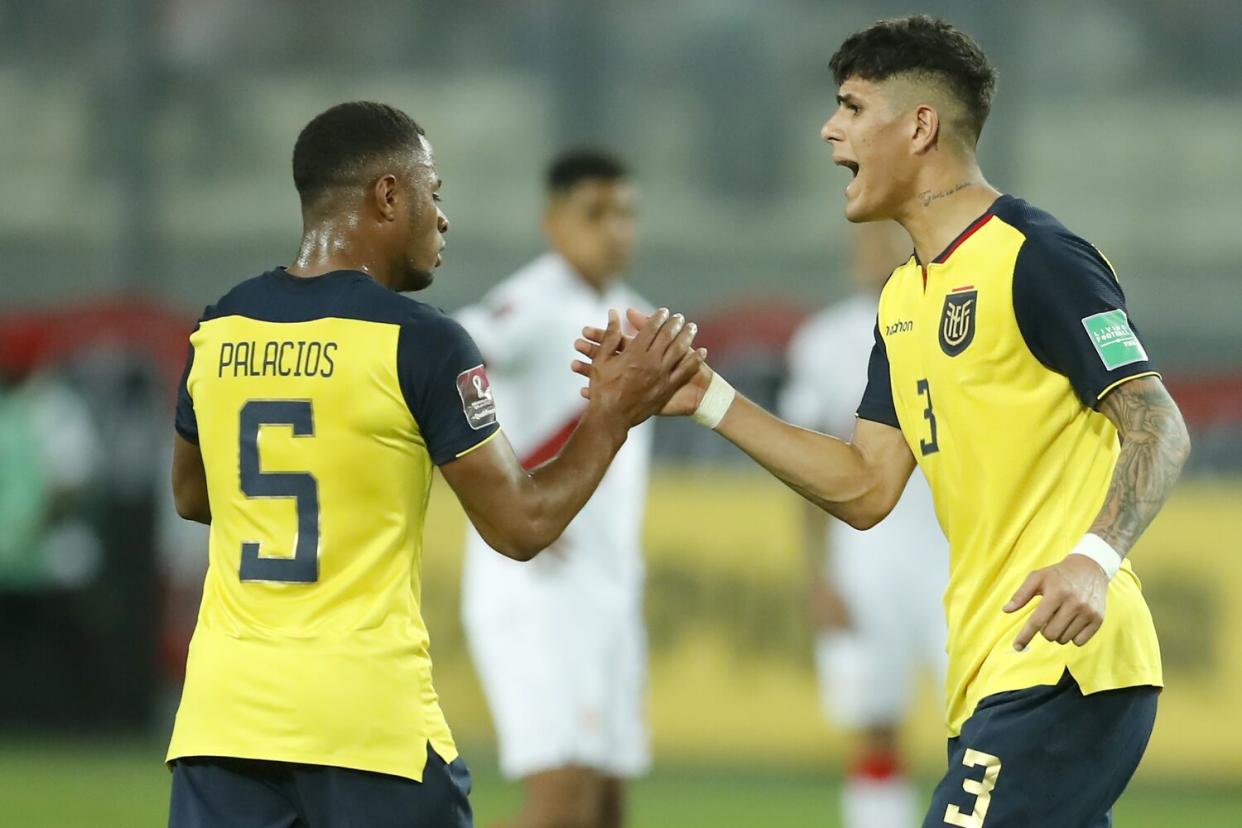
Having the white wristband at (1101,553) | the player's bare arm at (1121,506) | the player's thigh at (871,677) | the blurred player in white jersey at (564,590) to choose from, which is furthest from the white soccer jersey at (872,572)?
the white wristband at (1101,553)

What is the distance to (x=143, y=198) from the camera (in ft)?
42.3

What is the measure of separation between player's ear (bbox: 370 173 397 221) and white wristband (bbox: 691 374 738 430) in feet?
3.22

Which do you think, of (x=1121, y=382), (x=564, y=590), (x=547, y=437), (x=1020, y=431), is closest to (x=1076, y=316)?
(x=1121, y=382)

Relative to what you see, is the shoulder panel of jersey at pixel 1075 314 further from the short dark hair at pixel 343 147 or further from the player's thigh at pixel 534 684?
the player's thigh at pixel 534 684

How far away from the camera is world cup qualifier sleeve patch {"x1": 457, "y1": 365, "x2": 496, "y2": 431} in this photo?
362 cm

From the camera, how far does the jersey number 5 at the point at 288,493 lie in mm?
3566

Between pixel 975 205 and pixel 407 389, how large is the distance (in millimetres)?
1310

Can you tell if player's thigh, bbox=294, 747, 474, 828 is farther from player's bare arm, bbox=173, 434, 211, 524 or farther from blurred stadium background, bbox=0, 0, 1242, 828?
blurred stadium background, bbox=0, 0, 1242, 828

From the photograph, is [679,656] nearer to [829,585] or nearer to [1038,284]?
[829,585]

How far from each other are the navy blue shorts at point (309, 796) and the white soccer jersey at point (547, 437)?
3.01 metres

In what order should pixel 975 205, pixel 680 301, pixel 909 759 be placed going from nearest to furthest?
1. pixel 975 205
2. pixel 909 759
3. pixel 680 301

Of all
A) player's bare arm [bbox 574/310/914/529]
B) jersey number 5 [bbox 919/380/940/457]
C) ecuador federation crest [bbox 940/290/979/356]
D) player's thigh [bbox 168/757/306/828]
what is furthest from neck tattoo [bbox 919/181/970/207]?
player's thigh [bbox 168/757/306/828]

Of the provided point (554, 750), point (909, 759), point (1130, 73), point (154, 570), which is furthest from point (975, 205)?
point (1130, 73)

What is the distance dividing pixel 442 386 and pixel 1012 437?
112 centimetres
